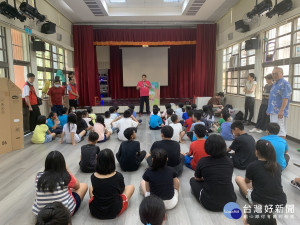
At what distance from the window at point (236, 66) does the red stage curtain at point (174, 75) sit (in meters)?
1.97

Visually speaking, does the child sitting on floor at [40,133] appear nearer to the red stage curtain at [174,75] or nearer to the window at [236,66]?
the window at [236,66]

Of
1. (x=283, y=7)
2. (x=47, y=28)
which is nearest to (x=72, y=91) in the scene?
(x=47, y=28)

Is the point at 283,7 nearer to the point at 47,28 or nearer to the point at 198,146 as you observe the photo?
the point at 198,146

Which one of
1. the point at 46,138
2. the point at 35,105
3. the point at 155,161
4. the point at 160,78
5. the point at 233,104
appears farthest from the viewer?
the point at 160,78

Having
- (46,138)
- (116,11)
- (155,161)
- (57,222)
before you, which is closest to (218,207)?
(155,161)

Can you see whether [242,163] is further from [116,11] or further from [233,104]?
[116,11]

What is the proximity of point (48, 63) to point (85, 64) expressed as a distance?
1.97 metres

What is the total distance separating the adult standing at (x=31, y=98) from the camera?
196 inches

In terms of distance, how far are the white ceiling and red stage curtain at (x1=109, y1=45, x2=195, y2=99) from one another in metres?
1.62

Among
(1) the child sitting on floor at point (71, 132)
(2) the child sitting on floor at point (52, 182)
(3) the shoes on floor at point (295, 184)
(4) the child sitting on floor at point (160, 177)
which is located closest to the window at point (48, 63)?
(1) the child sitting on floor at point (71, 132)

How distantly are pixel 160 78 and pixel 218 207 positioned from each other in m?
8.08

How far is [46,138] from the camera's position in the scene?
469cm

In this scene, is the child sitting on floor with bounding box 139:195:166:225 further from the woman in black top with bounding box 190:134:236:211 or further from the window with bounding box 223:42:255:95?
the window with bounding box 223:42:255:95

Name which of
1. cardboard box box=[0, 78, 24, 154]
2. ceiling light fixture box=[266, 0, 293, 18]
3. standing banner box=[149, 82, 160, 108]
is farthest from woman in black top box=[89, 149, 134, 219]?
standing banner box=[149, 82, 160, 108]
